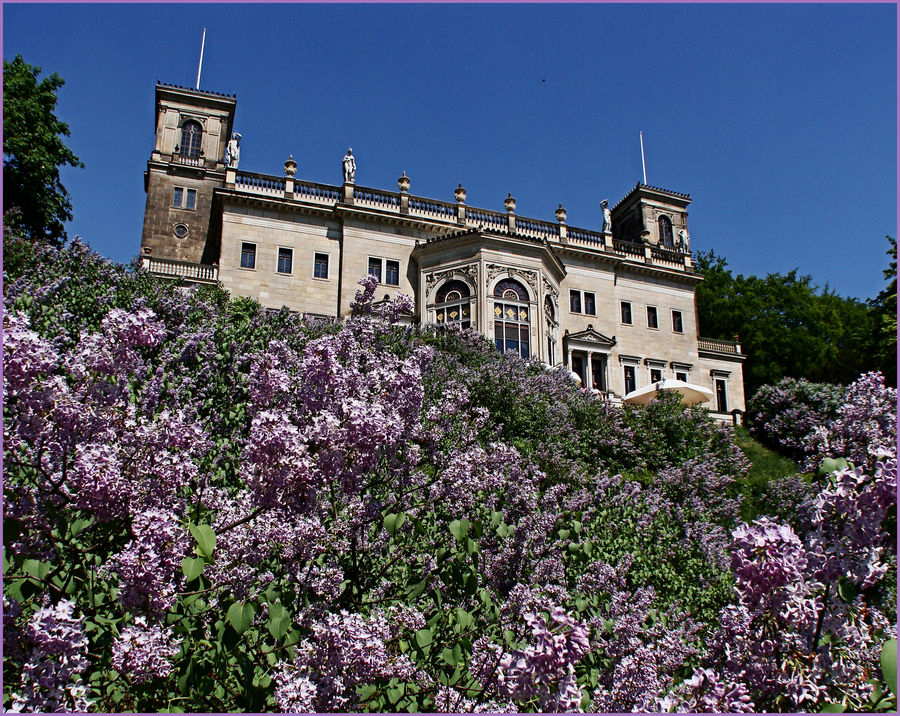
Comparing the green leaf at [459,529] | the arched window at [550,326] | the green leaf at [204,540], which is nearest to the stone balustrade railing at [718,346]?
the arched window at [550,326]

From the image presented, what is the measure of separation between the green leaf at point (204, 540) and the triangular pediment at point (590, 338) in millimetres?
32362

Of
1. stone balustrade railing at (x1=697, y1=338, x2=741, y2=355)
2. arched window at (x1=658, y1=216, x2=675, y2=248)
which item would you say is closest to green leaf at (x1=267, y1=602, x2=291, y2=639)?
stone balustrade railing at (x1=697, y1=338, x2=741, y2=355)

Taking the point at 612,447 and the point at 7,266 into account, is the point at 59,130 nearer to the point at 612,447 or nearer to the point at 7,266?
the point at 7,266

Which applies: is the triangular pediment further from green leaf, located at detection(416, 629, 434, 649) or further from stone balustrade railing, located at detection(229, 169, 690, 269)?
green leaf, located at detection(416, 629, 434, 649)

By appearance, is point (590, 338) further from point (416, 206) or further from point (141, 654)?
point (141, 654)

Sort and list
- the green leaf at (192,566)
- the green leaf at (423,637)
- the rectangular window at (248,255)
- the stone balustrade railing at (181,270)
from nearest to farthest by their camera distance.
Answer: the green leaf at (192,566) < the green leaf at (423,637) < the stone balustrade railing at (181,270) < the rectangular window at (248,255)

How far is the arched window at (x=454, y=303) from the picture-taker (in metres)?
30.0

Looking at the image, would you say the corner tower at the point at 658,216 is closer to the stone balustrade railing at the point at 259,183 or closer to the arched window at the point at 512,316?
the arched window at the point at 512,316

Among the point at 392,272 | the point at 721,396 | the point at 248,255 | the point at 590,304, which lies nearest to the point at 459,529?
the point at 392,272

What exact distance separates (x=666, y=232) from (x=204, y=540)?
48571 mm

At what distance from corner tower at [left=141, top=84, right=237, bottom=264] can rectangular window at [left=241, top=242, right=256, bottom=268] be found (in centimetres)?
653

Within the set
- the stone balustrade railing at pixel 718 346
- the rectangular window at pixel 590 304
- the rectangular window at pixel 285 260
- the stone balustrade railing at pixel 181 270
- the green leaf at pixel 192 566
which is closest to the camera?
the green leaf at pixel 192 566

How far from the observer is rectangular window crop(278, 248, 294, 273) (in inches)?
1233

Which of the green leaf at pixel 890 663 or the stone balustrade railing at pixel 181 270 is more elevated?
the stone balustrade railing at pixel 181 270
